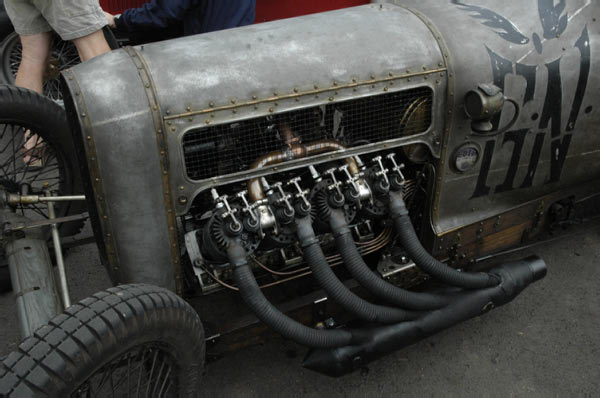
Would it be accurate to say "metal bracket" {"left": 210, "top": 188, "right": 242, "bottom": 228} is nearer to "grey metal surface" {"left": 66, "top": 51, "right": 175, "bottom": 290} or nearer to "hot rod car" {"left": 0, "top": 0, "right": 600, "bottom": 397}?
"hot rod car" {"left": 0, "top": 0, "right": 600, "bottom": 397}

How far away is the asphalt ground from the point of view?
2713 millimetres

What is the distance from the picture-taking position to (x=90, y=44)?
3.57 m

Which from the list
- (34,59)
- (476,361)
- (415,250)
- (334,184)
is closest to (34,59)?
(34,59)

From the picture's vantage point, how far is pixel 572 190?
319 cm

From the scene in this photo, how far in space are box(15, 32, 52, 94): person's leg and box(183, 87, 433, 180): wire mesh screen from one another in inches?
89.0

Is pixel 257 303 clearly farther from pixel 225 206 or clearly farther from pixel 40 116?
pixel 40 116

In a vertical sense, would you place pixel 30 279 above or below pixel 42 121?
below

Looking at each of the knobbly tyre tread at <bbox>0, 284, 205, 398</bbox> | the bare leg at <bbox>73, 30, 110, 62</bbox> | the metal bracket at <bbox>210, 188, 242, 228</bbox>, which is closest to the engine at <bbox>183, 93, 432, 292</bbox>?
the metal bracket at <bbox>210, 188, 242, 228</bbox>

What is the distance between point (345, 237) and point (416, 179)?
0.57 metres

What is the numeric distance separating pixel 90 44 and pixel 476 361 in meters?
2.95

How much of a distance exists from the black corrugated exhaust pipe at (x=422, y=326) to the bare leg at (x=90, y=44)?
2.36 metres

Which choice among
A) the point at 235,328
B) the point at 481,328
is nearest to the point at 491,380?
the point at 481,328

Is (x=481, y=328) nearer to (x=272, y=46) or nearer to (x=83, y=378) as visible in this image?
(x=272, y=46)

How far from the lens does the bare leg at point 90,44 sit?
11.6ft
